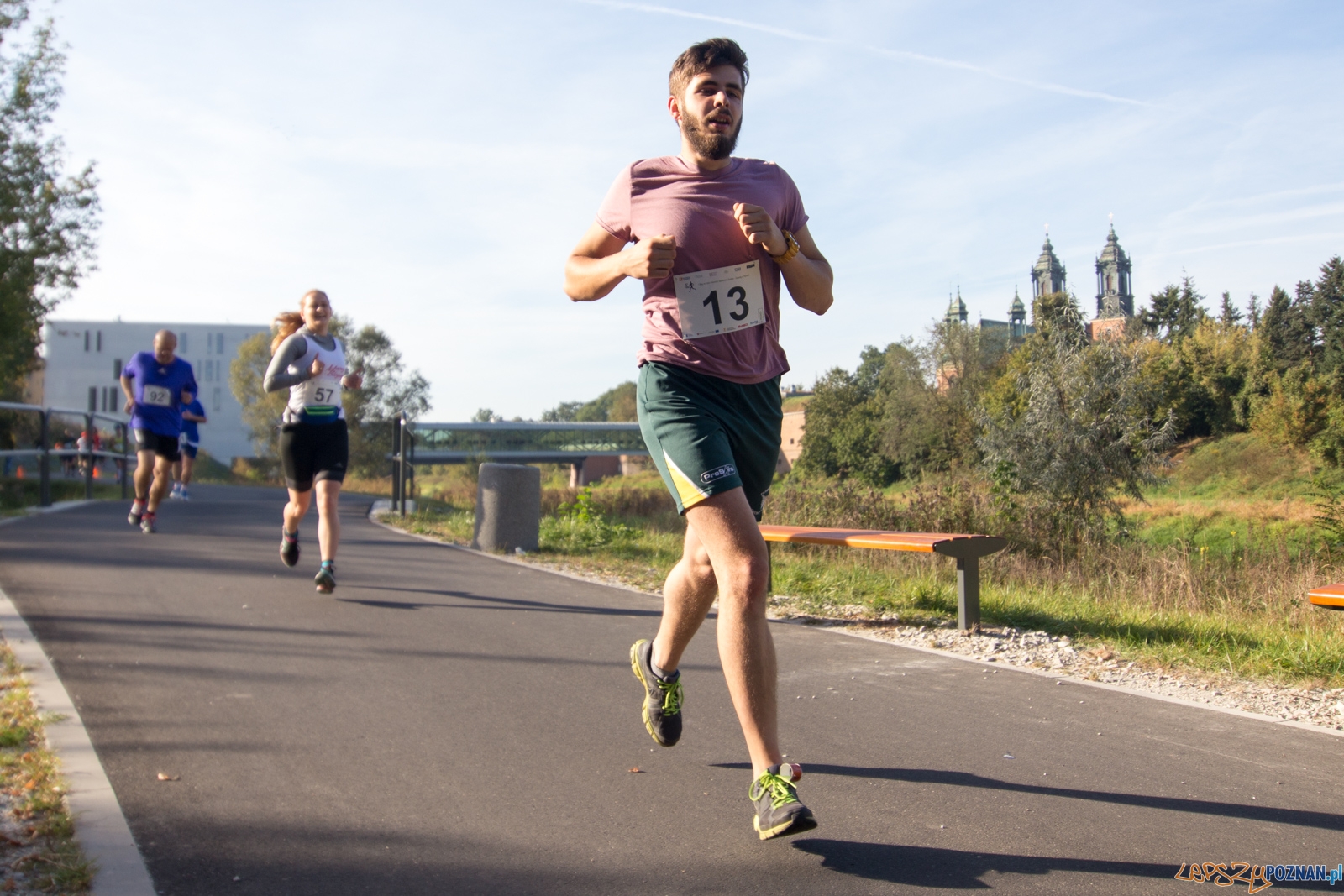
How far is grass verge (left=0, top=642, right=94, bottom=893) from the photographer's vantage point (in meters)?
2.56

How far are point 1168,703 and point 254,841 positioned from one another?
Result: 11.8 feet

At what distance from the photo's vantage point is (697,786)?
337 centimetres

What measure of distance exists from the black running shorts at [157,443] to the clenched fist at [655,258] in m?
8.32

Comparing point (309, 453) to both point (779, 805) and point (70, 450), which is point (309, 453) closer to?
point (779, 805)

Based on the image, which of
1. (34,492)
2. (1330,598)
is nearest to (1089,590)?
(1330,598)

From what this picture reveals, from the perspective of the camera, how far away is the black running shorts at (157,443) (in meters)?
9.80

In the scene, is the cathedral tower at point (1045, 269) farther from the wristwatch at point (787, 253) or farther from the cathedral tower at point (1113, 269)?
the wristwatch at point (787, 253)

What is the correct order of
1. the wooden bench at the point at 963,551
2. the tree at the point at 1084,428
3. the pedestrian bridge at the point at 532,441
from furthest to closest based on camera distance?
the pedestrian bridge at the point at 532,441, the tree at the point at 1084,428, the wooden bench at the point at 963,551

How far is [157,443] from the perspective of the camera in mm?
9852

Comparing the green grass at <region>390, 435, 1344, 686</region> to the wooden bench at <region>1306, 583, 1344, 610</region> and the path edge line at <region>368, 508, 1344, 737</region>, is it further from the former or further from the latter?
the wooden bench at <region>1306, 583, 1344, 610</region>

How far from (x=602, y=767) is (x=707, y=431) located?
1301mm

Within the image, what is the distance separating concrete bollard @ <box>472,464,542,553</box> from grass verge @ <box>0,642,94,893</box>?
6.26 m

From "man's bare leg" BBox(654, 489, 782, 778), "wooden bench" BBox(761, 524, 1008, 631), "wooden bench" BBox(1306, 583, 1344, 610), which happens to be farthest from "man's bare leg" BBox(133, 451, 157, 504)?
"wooden bench" BBox(1306, 583, 1344, 610)

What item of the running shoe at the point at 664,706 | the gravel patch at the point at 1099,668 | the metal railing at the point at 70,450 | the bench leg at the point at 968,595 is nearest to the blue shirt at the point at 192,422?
the metal railing at the point at 70,450
